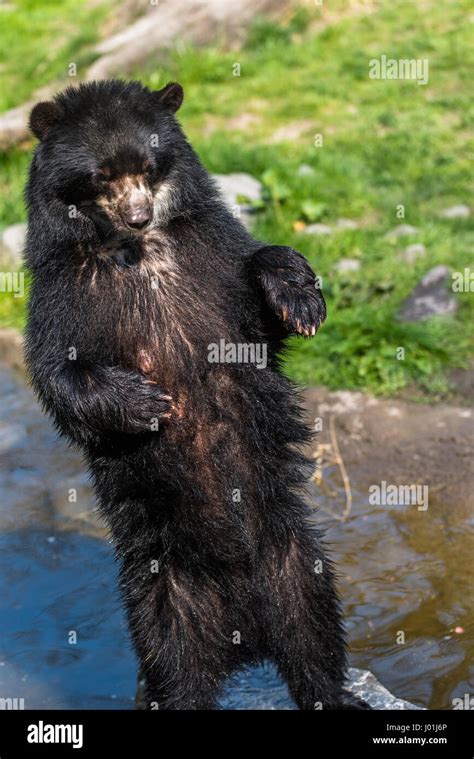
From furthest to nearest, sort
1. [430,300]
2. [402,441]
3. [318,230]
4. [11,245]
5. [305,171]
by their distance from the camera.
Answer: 1. [305,171]
2. [11,245]
3. [318,230]
4. [430,300]
5. [402,441]

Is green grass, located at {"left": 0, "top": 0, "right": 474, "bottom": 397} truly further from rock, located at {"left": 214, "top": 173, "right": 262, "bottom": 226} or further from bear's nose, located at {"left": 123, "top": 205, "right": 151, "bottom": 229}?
bear's nose, located at {"left": 123, "top": 205, "right": 151, "bottom": 229}

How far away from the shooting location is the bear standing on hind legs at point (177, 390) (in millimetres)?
4371

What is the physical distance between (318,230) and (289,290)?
4.72m

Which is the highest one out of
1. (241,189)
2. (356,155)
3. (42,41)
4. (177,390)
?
(42,41)

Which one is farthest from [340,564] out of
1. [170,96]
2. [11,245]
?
[11,245]

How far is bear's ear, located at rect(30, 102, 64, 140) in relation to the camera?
4.36 metres

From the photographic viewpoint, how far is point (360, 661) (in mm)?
5316

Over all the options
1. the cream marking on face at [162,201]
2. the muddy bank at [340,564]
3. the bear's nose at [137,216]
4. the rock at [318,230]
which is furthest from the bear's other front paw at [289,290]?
the rock at [318,230]

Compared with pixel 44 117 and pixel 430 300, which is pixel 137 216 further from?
pixel 430 300

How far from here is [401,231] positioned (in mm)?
8852

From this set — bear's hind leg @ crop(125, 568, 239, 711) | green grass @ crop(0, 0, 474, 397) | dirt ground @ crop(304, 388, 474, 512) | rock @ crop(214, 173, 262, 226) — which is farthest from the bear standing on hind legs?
rock @ crop(214, 173, 262, 226)

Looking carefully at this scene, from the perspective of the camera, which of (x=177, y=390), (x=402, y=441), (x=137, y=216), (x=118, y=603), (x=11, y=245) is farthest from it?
(x=11, y=245)

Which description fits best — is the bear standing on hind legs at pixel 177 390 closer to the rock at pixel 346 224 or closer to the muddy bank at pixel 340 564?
the muddy bank at pixel 340 564
